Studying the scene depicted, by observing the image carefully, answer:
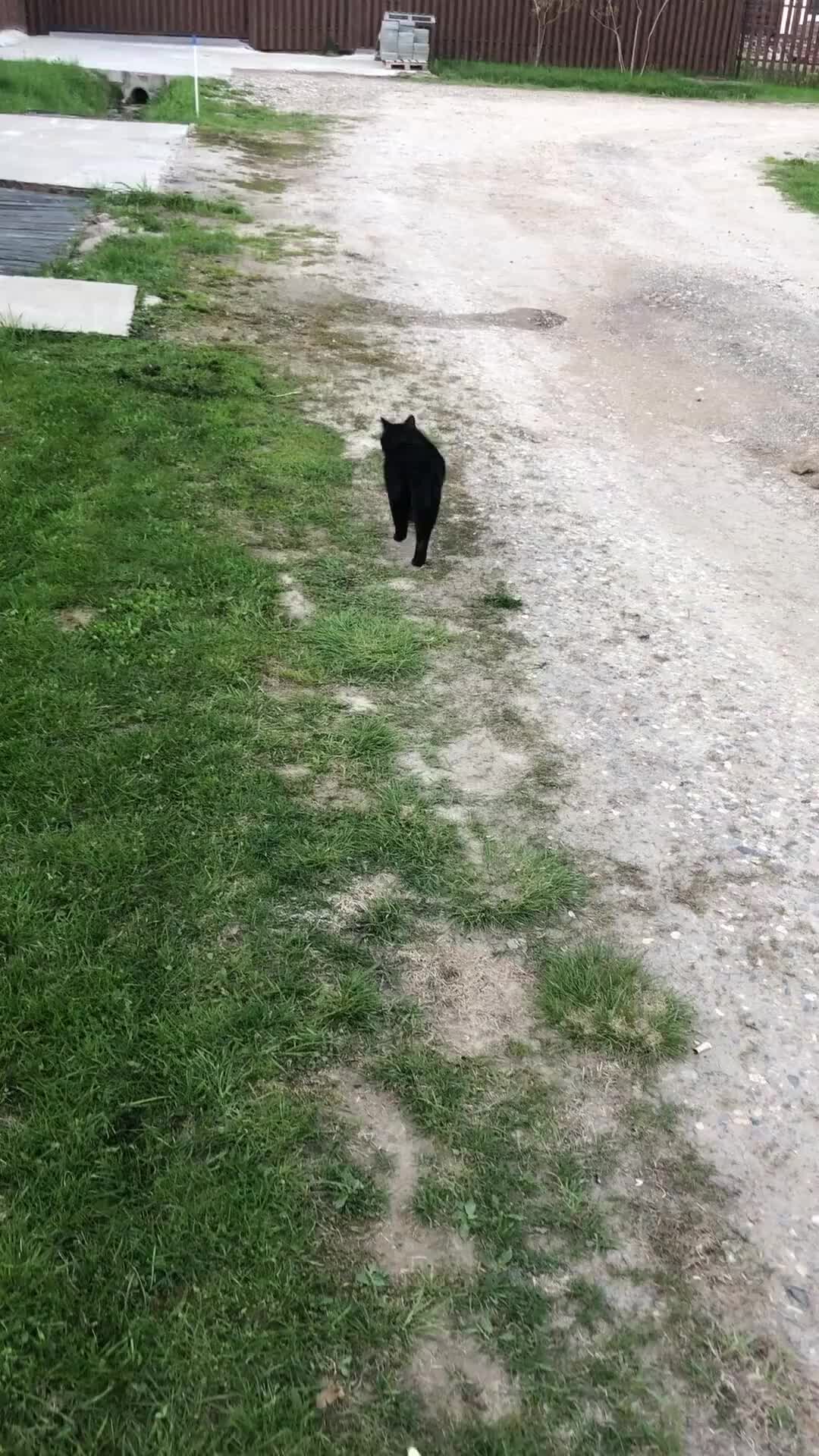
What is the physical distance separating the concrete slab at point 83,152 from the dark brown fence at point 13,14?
8975 millimetres

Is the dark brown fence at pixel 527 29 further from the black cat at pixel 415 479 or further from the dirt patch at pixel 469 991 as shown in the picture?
the dirt patch at pixel 469 991

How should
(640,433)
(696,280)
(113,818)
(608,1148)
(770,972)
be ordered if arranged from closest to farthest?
(608,1148), (770,972), (113,818), (640,433), (696,280)

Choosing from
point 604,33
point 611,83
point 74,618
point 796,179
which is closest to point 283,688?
point 74,618

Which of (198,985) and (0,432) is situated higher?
(0,432)

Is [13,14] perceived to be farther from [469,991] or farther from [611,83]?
[469,991]

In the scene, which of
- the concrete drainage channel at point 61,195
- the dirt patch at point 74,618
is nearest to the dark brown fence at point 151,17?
the concrete drainage channel at point 61,195

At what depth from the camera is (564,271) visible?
31.0 feet

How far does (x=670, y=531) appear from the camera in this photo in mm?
5180

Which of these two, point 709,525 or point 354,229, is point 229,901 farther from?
point 354,229

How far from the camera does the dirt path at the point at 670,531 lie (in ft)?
8.57

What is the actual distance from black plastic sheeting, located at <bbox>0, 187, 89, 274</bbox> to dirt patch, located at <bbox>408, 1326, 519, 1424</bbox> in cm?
728

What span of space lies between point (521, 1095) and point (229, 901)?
87cm

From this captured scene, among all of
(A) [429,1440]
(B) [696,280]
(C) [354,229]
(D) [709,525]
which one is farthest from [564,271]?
(A) [429,1440]

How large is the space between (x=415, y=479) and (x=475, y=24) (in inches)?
924
